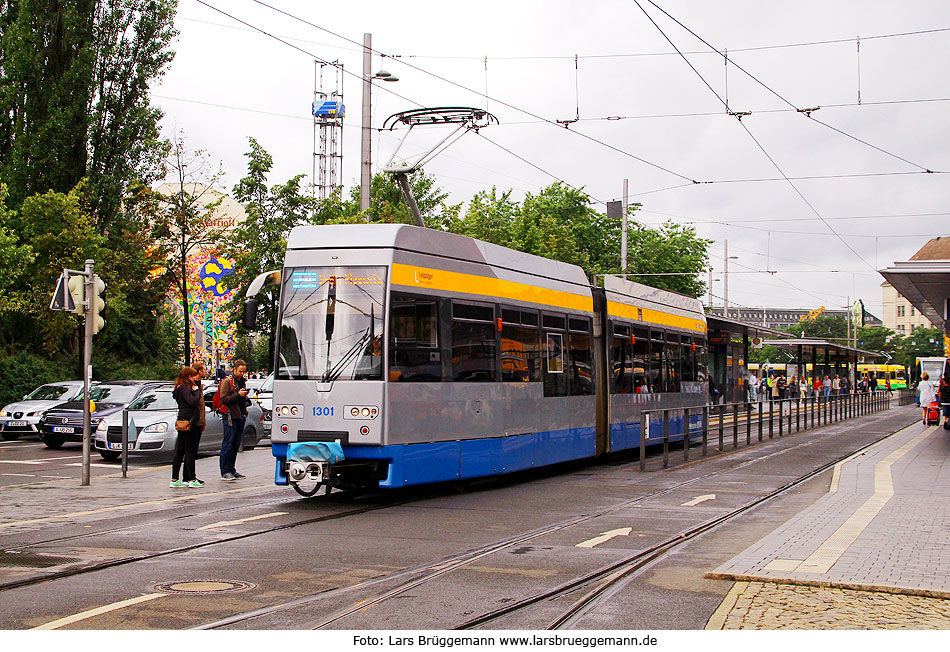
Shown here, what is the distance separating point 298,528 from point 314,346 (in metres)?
2.60

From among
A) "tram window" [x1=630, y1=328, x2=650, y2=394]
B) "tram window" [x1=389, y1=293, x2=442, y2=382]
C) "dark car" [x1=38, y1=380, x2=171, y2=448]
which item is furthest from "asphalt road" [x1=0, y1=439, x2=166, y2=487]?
"tram window" [x1=630, y1=328, x2=650, y2=394]

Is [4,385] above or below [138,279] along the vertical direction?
below

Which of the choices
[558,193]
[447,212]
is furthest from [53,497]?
[558,193]

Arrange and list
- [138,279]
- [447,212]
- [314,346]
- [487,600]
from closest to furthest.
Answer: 1. [487,600]
2. [314,346]
3. [138,279]
4. [447,212]

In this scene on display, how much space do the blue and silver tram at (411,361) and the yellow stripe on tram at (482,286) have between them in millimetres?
23

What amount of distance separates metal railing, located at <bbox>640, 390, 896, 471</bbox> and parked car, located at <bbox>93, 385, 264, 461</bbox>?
861 centimetres

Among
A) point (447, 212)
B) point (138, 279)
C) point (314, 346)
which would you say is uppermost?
point (447, 212)

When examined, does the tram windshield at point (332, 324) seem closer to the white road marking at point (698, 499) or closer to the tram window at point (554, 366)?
the white road marking at point (698, 499)

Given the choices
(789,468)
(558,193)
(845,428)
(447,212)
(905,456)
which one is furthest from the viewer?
(558,193)

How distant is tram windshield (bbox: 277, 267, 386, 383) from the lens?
1261cm

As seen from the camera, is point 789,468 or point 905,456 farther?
point 905,456

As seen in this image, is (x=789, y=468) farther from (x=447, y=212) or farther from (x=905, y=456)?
(x=447, y=212)

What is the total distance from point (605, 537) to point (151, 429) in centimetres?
1216

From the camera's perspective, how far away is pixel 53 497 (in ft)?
46.5
